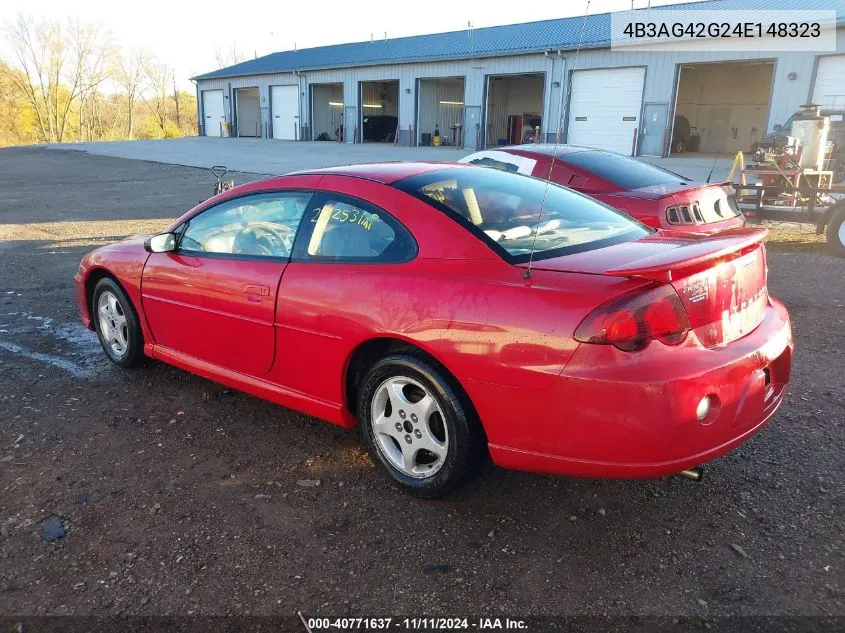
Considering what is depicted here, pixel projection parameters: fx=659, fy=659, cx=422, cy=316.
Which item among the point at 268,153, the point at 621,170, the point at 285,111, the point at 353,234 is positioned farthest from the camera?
the point at 285,111

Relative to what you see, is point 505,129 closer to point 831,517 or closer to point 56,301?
point 56,301

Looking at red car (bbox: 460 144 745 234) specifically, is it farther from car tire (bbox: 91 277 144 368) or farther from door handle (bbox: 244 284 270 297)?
car tire (bbox: 91 277 144 368)

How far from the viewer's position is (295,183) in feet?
11.9

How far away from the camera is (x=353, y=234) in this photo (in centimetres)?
326

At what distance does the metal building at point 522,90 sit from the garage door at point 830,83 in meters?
0.03

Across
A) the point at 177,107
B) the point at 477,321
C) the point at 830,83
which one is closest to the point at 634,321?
the point at 477,321

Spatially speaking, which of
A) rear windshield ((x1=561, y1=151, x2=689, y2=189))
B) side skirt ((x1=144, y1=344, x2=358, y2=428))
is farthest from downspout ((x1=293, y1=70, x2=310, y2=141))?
side skirt ((x1=144, y1=344, x2=358, y2=428))

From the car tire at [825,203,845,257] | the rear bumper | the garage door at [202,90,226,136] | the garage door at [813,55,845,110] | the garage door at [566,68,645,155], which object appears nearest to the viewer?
the rear bumper

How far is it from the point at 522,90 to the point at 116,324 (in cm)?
3449

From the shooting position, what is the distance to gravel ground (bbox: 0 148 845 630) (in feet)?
8.02

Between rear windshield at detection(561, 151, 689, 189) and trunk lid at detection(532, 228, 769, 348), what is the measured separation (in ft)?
11.6

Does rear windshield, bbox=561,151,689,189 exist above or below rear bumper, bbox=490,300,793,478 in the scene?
above

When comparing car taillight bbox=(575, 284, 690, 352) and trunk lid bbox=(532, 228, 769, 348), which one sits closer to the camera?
car taillight bbox=(575, 284, 690, 352)

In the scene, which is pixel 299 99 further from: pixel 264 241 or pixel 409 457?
pixel 409 457
